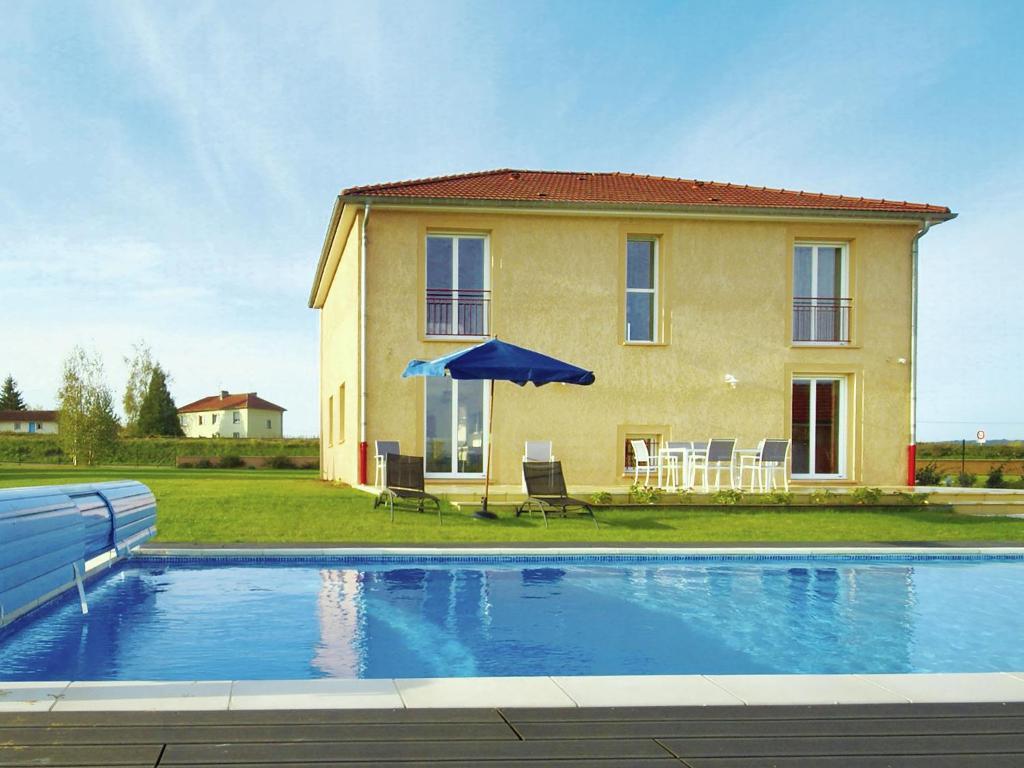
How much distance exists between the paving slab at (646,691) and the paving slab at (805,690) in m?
0.09

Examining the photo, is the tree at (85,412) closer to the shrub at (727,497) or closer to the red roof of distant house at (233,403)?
the red roof of distant house at (233,403)

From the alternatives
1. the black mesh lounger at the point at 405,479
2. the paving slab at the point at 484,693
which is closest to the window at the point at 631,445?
the black mesh lounger at the point at 405,479

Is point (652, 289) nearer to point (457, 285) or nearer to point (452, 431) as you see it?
point (457, 285)

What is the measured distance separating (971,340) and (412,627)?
16198 millimetres

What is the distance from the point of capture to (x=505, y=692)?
4.73 m

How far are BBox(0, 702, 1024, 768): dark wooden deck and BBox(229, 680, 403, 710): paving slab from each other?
11 centimetres

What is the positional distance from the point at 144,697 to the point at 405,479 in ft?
31.2

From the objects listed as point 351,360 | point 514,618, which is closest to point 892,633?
point 514,618

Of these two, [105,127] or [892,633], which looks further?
[105,127]

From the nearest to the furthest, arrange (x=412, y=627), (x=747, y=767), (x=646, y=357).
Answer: (x=747, y=767)
(x=412, y=627)
(x=646, y=357)

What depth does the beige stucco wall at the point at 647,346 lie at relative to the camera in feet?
58.9

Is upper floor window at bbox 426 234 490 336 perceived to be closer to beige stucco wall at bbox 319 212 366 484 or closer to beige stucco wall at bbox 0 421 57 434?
beige stucco wall at bbox 319 212 366 484

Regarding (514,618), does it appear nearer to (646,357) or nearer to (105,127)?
(646,357)

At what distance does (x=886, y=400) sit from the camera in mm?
19281
